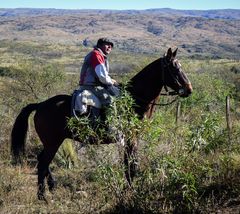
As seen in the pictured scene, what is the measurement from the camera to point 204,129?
17.5 ft

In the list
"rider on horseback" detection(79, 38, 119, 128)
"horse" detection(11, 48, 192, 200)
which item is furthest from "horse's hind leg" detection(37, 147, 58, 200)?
"rider on horseback" detection(79, 38, 119, 128)

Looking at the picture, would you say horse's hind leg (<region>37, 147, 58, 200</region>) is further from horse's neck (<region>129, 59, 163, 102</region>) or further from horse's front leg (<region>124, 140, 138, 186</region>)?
horse's front leg (<region>124, 140, 138, 186</region>)

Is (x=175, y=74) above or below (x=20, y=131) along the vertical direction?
above

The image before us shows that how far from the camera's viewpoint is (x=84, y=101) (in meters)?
7.16

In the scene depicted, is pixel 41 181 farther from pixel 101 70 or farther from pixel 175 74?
pixel 175 74

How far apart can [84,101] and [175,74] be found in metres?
1.55

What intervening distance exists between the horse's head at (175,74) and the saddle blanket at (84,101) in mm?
1193

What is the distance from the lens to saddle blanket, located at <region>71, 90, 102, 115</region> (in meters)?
7.17

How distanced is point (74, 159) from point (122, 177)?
4.18 m

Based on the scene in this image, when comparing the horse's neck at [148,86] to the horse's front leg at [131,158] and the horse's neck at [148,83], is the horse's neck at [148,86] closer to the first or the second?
the horse's neck at [148,83]

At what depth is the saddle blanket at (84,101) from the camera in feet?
23.5

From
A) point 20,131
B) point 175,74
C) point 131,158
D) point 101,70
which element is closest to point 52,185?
point 20,131

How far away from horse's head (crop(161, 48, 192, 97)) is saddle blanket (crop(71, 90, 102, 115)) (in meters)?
1.19

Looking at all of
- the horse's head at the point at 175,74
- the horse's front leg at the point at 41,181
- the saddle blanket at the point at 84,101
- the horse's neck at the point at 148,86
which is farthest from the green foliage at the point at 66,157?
the horse's head at the point at 175,74
